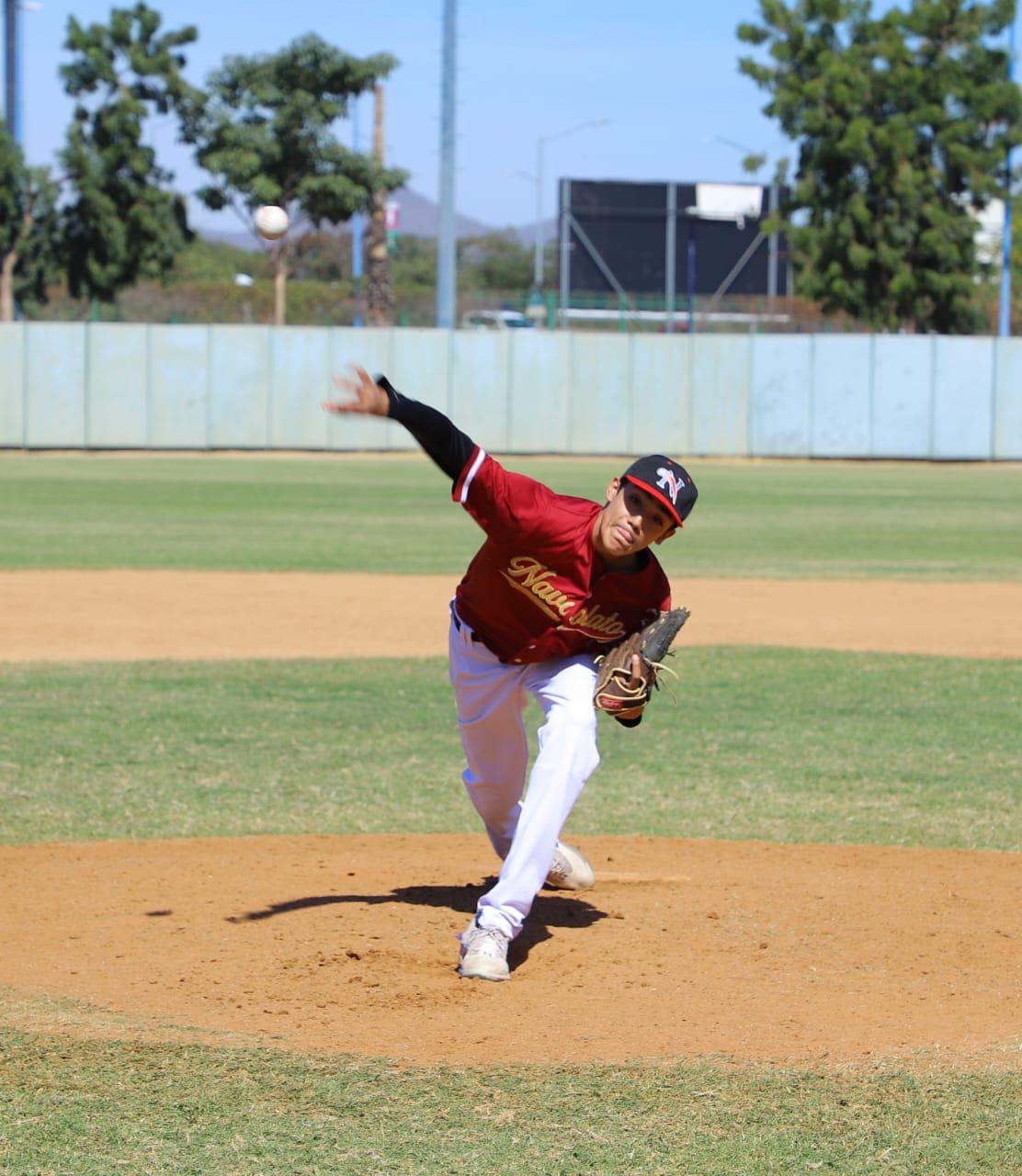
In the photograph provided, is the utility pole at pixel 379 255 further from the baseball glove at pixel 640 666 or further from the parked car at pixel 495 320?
the baseball glove at pixel 640 666

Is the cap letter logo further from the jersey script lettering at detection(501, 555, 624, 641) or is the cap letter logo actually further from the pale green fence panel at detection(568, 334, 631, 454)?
the pale green fence panel at detection(568, 334, 631, 454)

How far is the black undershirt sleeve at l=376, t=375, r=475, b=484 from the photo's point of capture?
415 cm

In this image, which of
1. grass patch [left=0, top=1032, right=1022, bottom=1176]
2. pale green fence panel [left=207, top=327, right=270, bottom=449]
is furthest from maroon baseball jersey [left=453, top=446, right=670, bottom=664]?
pale green fence panel [left=207, top=327, right=270, bottom=449]

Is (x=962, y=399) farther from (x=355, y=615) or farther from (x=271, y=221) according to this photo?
(x=271, y=221)

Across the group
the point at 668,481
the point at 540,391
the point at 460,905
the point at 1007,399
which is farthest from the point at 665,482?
the point at 1007,399

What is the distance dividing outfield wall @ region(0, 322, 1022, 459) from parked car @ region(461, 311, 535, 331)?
37.1 ft

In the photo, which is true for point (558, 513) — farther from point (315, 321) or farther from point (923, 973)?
point (315, 321)

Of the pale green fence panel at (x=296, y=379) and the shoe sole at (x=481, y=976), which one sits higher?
the pale green fence panel at (x=296, y=379)

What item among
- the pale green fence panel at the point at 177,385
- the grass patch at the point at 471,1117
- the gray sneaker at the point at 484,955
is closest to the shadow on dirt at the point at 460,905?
the gray sneaker at the point at 484,955

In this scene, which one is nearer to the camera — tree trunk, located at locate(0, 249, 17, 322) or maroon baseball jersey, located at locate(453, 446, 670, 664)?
maroon baseball jersey, located at locate(453, 446, 670, 664)

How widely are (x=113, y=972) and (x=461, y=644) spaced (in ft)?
4.37

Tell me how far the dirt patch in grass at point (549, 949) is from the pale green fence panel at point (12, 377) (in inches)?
1071

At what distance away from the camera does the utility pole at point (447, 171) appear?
33062 millimetres

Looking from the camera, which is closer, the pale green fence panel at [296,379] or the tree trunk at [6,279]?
the pale green fence panel at [296,379]
